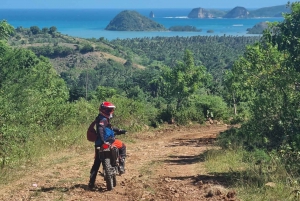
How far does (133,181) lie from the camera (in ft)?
24.3

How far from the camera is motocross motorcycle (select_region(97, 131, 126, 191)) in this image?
6.65 metres

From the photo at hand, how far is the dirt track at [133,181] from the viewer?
642cm

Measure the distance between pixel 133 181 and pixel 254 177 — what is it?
2071mm

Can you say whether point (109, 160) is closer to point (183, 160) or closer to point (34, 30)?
point (183, 160)

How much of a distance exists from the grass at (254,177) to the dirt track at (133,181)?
224 millimetres

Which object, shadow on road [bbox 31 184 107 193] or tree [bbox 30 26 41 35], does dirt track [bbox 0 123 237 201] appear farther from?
tree [bbox 30 26 41 35]

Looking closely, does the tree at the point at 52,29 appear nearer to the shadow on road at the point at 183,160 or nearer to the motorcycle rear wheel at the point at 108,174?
the shadow on road at the point at 183,160

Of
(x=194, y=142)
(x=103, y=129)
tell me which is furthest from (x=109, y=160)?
(x=194, y=142)

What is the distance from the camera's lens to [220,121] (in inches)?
788

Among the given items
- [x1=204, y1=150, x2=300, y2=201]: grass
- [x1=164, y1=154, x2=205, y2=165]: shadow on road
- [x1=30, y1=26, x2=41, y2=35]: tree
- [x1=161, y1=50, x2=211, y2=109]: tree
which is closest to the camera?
[x1=204, y1=150, x2=300, y2=201]: grass

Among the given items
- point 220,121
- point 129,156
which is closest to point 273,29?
point 220,121

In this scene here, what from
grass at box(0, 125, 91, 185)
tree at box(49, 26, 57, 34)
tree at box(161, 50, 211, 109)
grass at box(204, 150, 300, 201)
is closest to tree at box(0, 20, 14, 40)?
grass at box(0, 125, 91, 185)

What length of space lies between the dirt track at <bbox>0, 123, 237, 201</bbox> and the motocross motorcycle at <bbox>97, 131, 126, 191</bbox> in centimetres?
19

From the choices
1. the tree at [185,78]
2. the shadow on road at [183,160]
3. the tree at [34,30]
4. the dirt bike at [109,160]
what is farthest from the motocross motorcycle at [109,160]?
the tree at [34,30]
